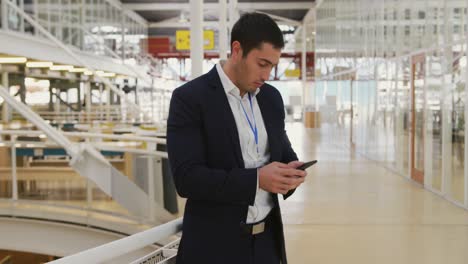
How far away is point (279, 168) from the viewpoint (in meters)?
1.76

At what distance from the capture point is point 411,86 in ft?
38.9

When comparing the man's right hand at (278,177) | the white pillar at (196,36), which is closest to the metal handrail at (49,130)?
the white pillar at (196,36)

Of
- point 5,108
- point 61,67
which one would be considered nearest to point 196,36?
point 5,108

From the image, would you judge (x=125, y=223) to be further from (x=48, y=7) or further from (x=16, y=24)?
(x=48, y=7)

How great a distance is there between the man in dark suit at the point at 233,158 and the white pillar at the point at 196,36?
5289 millimetres

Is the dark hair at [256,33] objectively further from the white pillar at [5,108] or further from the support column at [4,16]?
the white pillar at [5,108]

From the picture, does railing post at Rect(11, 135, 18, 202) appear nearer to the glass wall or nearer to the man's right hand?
the glass wall

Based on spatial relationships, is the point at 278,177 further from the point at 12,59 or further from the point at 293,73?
the point at 293,73

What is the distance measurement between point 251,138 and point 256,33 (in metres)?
0.32

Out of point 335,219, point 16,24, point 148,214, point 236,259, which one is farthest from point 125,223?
point 16,24

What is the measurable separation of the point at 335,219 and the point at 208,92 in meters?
6.07

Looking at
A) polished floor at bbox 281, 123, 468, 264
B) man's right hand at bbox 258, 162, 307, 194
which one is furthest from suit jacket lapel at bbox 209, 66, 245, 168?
polished floor at bbox 281, 123, 468, 264

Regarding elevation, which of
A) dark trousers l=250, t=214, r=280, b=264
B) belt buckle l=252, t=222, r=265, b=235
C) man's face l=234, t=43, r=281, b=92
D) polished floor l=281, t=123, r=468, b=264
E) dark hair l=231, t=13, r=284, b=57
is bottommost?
polished floor l=281, t=123, r=468, b=264

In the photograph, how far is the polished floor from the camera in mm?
5930
